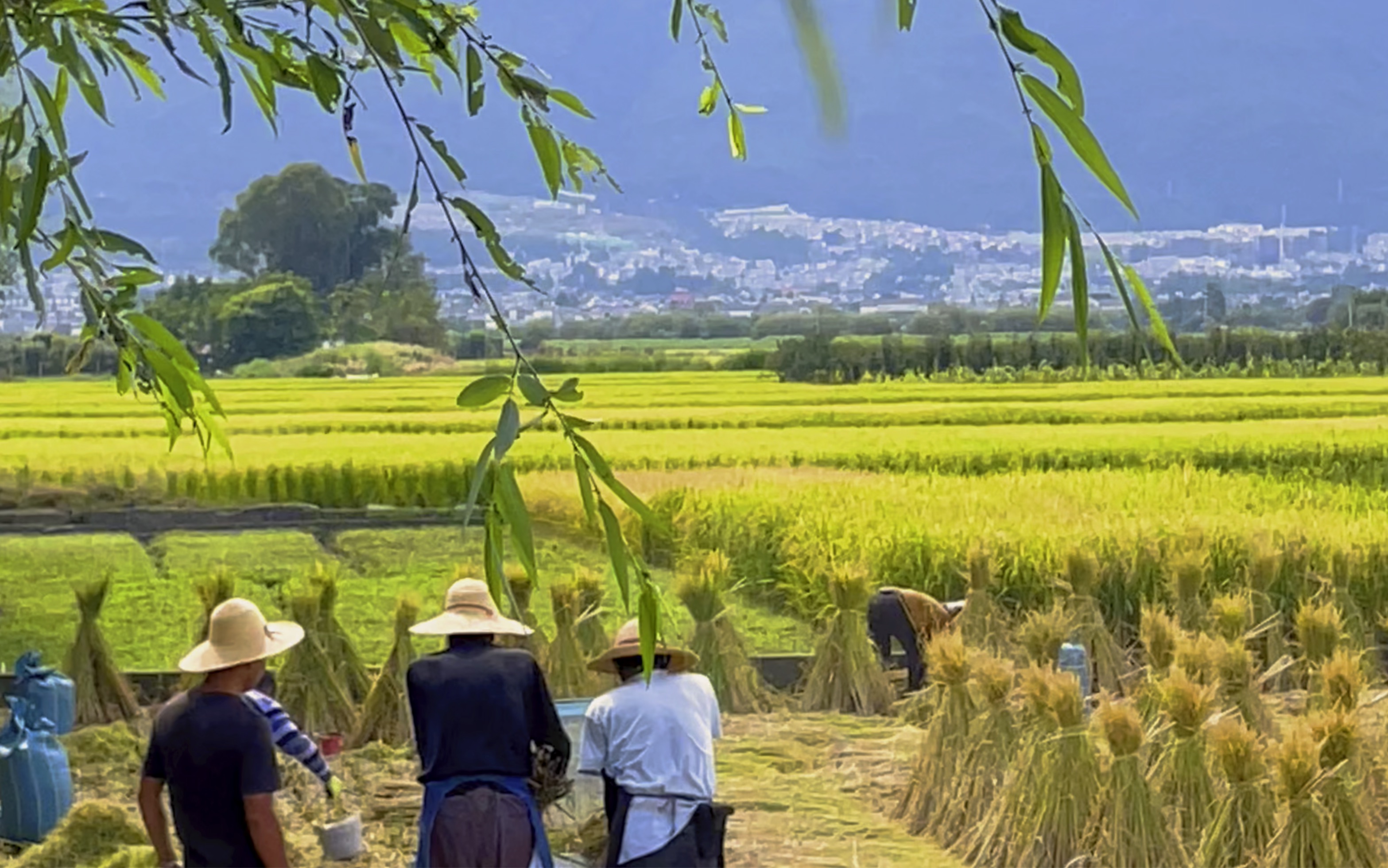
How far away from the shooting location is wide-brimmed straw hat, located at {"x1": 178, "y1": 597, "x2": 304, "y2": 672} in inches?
109

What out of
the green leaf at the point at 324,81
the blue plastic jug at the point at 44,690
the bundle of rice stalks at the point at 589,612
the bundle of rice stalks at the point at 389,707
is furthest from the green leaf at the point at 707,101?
the bundle of rice stalks at the point at 589,612

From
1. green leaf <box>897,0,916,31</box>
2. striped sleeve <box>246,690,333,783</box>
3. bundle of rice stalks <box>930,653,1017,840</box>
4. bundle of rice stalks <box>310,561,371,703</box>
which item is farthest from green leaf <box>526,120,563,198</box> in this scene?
bundle of rice stalks <box>310,561,371,703</box>

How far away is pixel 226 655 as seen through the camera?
110 inches

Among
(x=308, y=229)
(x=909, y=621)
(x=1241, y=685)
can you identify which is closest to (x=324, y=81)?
(x=1241, y=685)

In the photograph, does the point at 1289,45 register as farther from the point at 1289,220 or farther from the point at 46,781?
the point at 46,781

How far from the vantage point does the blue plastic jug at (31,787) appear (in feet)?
14.4

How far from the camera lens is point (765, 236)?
26.3 feet

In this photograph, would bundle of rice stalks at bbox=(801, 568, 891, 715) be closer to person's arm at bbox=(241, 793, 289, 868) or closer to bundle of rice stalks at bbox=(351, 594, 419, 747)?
bundle of rice stalks at bbox=(351, 594, 419, 747)

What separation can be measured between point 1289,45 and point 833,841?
5616mm

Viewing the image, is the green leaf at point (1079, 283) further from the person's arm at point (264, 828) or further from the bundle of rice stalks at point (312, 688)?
the bundle of rice stalks at point (312, 688)

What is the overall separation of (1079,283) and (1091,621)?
5.72 metres

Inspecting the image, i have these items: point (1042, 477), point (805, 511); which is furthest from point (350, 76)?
point (1042, 477)

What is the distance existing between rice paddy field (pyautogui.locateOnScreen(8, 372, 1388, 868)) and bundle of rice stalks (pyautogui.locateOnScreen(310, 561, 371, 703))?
0.36 ft

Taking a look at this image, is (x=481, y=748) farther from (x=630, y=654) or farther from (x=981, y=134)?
(x=981, y=134)
